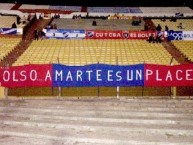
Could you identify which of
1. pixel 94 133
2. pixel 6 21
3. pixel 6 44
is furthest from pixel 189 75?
pixel 6 21

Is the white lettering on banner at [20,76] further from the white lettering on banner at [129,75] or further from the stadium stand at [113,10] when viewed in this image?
the stadium stand at [113,10]

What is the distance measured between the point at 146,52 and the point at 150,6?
819 inches

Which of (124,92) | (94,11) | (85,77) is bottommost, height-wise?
(124,92)

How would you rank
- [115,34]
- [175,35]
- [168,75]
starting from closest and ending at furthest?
[168,75] → [175,35] → [115,34]

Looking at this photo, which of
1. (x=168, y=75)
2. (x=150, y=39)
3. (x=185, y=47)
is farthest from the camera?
(x=150, y=39)

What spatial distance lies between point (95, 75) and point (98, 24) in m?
21.3

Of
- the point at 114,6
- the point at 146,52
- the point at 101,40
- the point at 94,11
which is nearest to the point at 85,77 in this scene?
the point at 146,52

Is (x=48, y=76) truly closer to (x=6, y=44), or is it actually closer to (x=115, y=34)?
(x=6, y=44)

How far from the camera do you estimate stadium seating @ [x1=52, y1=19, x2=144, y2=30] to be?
2896 cm

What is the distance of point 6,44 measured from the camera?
2133 cm

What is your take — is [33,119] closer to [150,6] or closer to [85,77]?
[85,77]

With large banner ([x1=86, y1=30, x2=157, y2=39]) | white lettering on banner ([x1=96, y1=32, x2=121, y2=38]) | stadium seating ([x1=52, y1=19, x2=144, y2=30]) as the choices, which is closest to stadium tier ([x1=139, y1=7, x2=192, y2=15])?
stadium seating ([x1=52, y1=19, x2=144, y2=30])

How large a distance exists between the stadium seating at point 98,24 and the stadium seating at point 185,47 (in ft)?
22.1

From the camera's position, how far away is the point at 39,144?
5.68 meters
